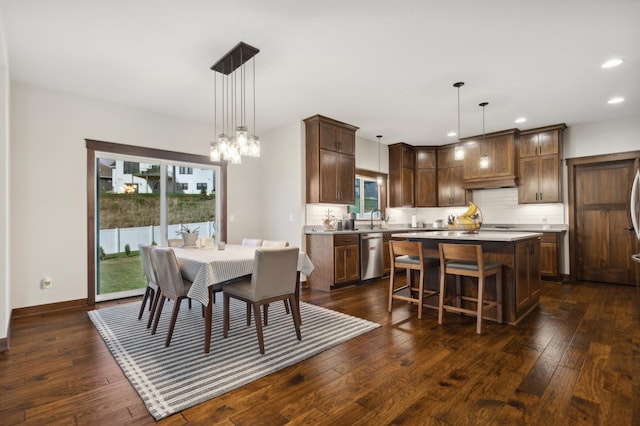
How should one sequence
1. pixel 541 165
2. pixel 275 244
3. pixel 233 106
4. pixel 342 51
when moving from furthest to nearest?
1. pixel 541 165
2. pixel 233 106
3. pixel 275 244
4. pixel 342 51

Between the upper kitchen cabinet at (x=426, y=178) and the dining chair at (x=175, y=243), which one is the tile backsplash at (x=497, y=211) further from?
the dining chair at (x=175, y=243)

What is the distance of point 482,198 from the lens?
6684mm

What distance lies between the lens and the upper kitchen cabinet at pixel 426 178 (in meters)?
7.14

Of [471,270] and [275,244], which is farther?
[275,244]

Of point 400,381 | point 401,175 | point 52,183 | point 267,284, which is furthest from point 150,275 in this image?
point 401,175

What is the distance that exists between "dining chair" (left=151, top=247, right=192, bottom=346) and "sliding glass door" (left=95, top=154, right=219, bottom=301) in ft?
6.47

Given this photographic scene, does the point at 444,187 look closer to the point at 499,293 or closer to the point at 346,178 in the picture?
the point at 346,178

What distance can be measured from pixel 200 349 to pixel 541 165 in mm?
6015

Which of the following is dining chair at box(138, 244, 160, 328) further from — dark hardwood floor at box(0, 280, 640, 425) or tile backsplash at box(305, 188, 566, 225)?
tile backsplash at box(305, 188, 566, 225)

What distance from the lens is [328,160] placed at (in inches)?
208

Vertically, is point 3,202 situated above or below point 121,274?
above

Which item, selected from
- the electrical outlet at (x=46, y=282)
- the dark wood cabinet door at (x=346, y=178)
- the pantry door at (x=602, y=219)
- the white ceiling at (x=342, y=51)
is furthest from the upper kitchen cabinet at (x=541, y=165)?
the electrical outlet at (x=46, y=282)

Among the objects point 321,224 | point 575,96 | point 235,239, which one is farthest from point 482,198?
point 235,239

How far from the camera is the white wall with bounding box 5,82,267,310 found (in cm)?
367
